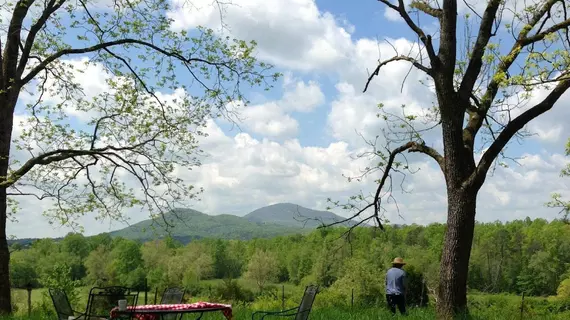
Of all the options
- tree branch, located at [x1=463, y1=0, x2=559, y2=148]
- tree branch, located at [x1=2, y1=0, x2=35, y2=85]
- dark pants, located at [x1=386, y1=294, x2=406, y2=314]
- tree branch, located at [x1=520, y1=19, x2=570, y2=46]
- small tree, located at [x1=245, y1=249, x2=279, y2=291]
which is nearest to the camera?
tree branch, located at [x1=463, y1=0, x2=559, y2=148]

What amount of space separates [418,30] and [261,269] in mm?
90087

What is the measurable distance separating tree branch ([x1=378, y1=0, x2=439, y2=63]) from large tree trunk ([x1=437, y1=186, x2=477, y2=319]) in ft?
7.42

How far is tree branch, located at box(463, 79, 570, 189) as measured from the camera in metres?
9.95

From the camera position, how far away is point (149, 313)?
8.23m

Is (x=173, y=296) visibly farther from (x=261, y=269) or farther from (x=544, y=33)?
(x=261, y=269)

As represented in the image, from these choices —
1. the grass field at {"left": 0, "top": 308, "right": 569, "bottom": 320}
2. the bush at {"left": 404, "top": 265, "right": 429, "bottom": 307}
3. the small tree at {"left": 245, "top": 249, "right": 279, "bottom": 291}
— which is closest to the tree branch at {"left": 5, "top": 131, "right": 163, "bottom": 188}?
the grass field at {"left": 0, "top": 308, "right": 569, "bottom": 320}

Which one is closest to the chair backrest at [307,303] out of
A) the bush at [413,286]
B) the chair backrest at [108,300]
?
the chair backrest at [108,300]

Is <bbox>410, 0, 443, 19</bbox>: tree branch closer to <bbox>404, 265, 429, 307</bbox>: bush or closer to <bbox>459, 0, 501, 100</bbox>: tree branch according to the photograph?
<bbox>459, 0, 501, 100</bbox>: tree branch

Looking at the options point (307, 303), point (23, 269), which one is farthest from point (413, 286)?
point (23, 269)

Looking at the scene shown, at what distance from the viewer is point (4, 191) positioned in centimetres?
1329

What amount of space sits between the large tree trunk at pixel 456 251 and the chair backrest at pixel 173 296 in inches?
170

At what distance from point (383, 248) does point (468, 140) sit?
3134 inches

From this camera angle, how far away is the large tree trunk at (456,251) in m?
9.96

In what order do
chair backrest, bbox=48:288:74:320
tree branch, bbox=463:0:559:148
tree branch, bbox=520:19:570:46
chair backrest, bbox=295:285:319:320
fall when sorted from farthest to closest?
tree branch, bbox=520:19:570:46 → tree branch, bbox=463:0:559:148 → chair backrest, bbox=48:288:74:320 → chair backrest, bbox=295:285:319:320
